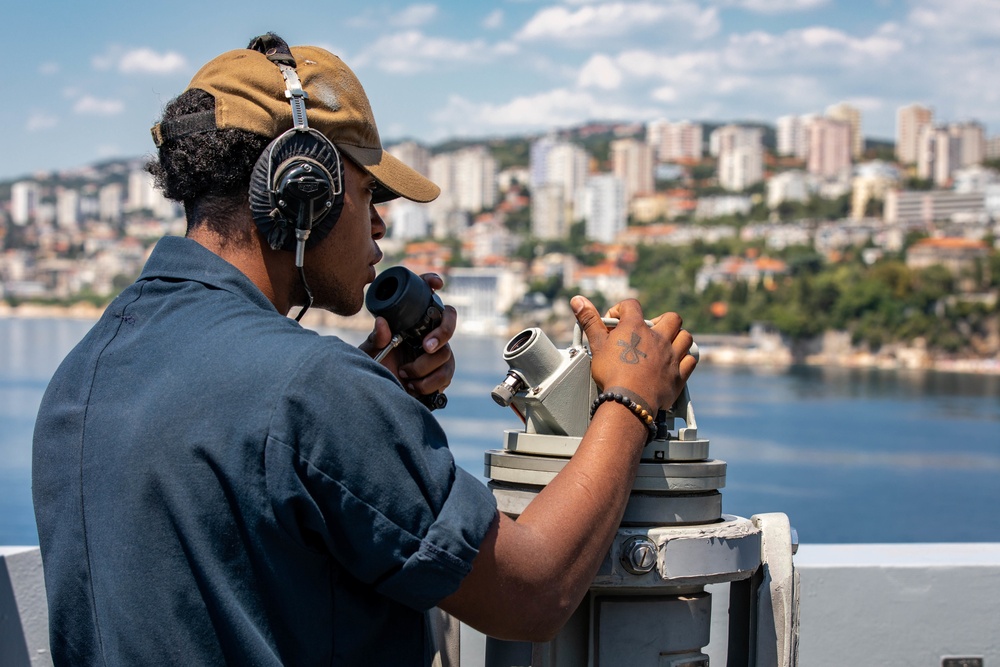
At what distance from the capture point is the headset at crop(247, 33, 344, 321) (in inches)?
43.9

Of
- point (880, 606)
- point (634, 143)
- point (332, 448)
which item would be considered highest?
point (634, 143)

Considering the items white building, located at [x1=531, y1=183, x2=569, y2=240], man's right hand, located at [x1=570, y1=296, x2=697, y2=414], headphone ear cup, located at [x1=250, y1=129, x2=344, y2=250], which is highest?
white building, located at [x1=531, y1=183, x2=569, y2=240]

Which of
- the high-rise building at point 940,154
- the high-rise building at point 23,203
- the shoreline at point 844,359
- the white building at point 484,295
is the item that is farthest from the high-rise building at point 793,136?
the high-rise building at point 23,203

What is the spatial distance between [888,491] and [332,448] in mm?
26907

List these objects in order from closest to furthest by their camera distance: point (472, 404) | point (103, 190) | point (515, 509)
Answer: point (515, 509) < point (472, 404) < point (103, 190)

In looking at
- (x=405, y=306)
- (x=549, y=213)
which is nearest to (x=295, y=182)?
(x=405, y=306)

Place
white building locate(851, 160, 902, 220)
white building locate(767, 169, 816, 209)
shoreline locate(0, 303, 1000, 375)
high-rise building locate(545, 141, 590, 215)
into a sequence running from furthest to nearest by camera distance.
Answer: high-rise building locate(545, 141, 590, 215)
white building locate(767, 169, 816, 209)
white building locate(851, 160, 902, 220)
shoreline locate(0, 303, 1000, 375)

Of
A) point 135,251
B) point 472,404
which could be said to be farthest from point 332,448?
point 135,251

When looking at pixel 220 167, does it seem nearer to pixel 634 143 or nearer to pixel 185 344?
pixel 185 344

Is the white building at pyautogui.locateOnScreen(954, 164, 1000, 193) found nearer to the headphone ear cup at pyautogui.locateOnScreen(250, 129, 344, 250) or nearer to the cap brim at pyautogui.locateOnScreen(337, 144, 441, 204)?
the cap brim at pyautogui.locateOnScreen(337, 144, 441, 204)

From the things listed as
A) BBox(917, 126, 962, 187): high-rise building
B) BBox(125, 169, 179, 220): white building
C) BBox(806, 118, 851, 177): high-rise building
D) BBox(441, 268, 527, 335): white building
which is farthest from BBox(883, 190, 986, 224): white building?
BBox(125, 169, 179, 220): white building

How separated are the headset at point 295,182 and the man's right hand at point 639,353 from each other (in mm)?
309

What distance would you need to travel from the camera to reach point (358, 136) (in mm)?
1214

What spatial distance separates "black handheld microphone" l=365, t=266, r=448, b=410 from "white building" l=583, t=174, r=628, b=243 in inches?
4906
